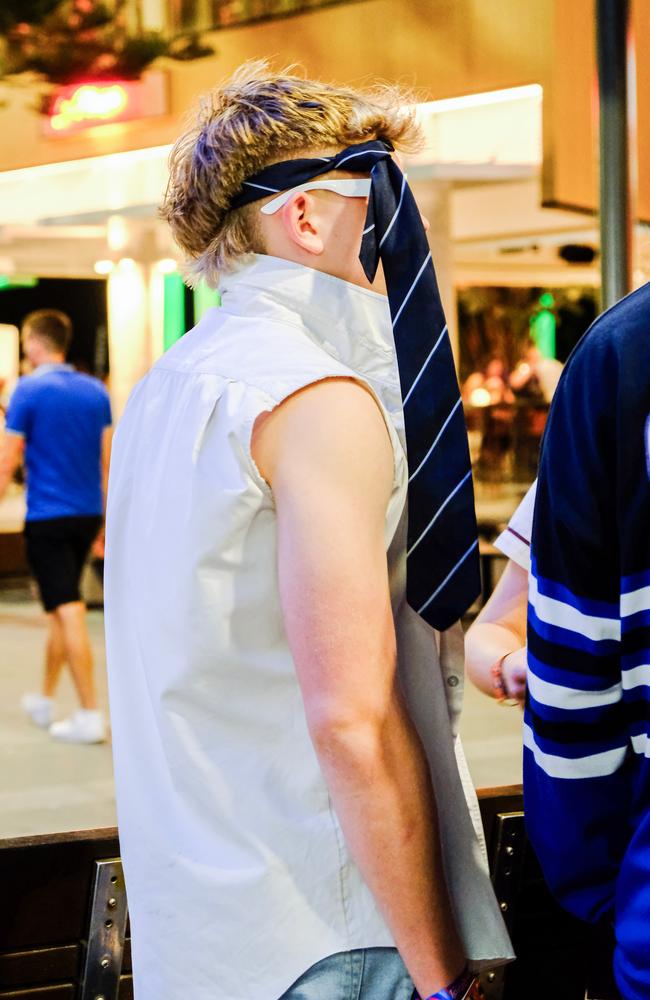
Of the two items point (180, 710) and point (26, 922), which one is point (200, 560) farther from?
point (26, 922)

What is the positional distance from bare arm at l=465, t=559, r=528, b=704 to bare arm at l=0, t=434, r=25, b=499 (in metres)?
4.58

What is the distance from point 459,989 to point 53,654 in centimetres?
513

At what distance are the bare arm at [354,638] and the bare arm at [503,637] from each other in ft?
1.35

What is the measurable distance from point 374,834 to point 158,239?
11097mm

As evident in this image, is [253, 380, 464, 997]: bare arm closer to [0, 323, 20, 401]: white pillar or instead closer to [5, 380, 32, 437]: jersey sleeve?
[5, 380, 32, 437]: jersey sleeve

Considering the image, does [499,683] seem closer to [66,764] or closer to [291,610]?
A: [291,610]

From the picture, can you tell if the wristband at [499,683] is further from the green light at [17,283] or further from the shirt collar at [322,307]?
the green light at [17,283]

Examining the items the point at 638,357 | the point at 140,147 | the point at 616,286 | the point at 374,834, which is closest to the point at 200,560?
the point at 374,834

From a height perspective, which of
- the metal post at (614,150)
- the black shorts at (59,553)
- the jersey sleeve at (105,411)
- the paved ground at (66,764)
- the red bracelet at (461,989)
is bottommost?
the paved ground at (66,764)

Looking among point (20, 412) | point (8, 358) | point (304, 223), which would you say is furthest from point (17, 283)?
point (304, 223)

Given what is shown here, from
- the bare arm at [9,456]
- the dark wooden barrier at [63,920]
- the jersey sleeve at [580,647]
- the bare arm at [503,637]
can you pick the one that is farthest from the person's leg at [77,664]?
the jersey sleeve at [580,647]

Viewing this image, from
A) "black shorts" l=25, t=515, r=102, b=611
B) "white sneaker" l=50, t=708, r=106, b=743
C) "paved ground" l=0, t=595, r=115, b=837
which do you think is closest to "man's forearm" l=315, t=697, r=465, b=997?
"paved ground" l=0, t=595, r=115, b=837

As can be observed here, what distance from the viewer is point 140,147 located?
26.9 ft

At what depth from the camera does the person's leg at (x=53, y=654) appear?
19.9 feet
